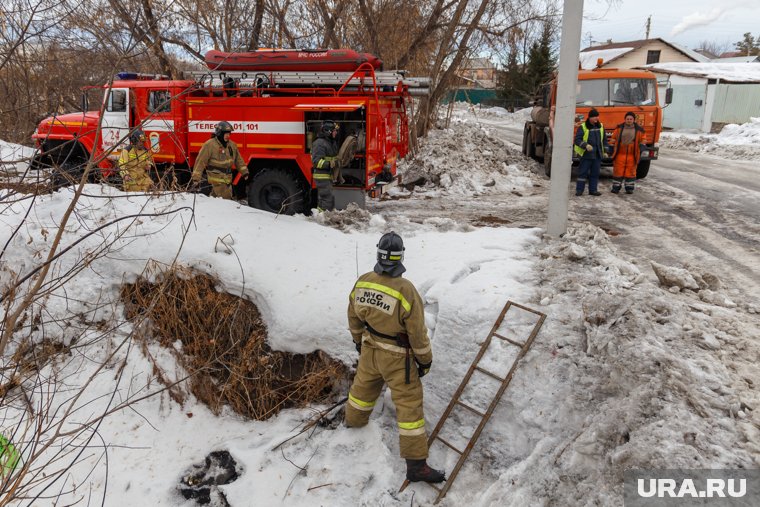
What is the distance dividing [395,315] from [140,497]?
8.90 ft

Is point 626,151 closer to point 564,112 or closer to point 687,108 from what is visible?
point 564,112

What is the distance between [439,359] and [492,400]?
60 centimetres

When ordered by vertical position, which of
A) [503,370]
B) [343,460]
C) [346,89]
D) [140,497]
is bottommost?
[140,497]

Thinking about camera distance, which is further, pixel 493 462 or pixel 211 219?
pixel 211 219

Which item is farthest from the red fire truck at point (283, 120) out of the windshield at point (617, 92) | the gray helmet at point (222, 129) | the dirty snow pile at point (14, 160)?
the windshield at point (617, 92)

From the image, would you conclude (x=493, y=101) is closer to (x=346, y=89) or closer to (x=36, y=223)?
(x=346, y=89)

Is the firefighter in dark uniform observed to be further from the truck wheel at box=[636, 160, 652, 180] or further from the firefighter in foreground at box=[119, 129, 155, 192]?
the truck wheel at box=[636, 160, 652, 180]

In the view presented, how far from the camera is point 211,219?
5.93m

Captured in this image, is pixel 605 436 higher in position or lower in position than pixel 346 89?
lower

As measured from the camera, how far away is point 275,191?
27.9 feet

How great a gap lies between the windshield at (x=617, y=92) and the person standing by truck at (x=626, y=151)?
138cm

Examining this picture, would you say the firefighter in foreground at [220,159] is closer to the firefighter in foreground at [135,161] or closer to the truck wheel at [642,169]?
the firefighter in foreground at [135,161]

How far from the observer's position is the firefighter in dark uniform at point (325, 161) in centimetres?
738

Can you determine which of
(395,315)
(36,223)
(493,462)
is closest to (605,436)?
(493,462)
